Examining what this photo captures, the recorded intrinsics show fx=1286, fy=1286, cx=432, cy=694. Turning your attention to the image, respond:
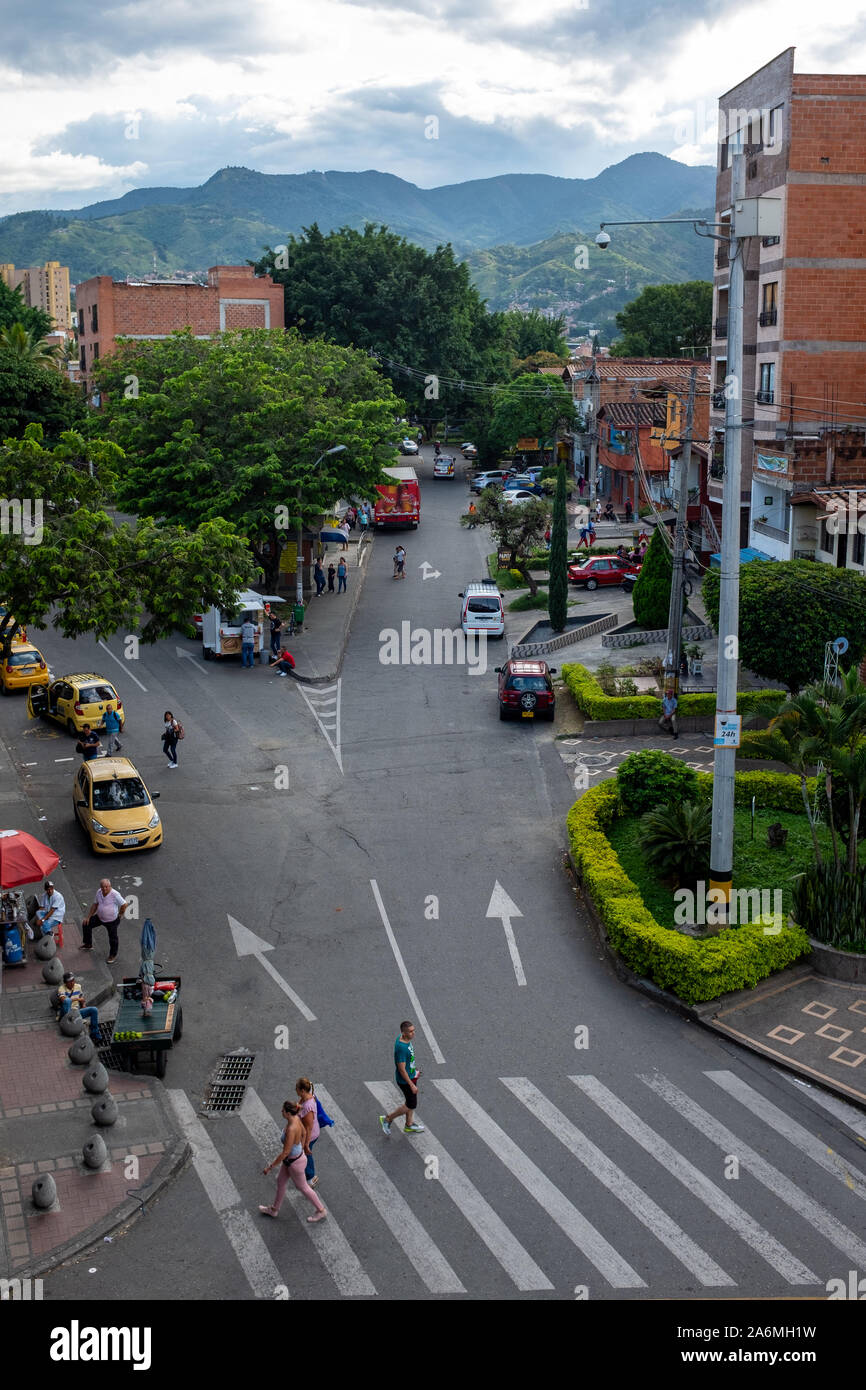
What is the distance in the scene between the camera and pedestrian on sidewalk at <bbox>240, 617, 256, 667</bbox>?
39.8 m

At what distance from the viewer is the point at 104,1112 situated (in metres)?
15.2

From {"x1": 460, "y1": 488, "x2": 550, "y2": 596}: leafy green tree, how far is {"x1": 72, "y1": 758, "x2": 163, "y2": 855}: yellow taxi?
85.6 feet

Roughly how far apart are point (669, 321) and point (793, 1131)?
3720 inches

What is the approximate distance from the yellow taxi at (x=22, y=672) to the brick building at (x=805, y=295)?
22441mm

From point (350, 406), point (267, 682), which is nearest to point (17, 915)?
point (267, 682)

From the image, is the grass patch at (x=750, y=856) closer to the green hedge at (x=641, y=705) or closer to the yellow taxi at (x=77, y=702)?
the green hedge at (x=641, y=705)


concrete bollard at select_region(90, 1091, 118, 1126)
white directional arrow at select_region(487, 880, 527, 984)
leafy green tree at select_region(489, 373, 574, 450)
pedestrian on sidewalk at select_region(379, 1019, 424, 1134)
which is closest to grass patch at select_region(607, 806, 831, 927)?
white directional arrow at select_region(487, 880, 527, 984)

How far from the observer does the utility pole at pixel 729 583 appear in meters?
16.7

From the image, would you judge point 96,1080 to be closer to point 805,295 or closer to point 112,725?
point 112,725

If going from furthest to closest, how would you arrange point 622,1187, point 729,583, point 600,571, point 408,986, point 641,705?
point 600,571
point 641,705
point 408,986
point 729,583
point 622,1187

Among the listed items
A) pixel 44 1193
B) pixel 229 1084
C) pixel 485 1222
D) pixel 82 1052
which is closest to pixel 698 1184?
pixel 485 1222

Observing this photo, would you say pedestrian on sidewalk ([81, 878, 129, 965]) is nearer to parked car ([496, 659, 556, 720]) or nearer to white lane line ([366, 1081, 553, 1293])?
white lane line ([366, 1081, 553, 1293])

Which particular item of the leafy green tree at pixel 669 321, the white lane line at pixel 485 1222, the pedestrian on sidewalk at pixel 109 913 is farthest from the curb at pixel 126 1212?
the leafy green tree at pixel 669 321

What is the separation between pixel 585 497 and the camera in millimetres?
77438
